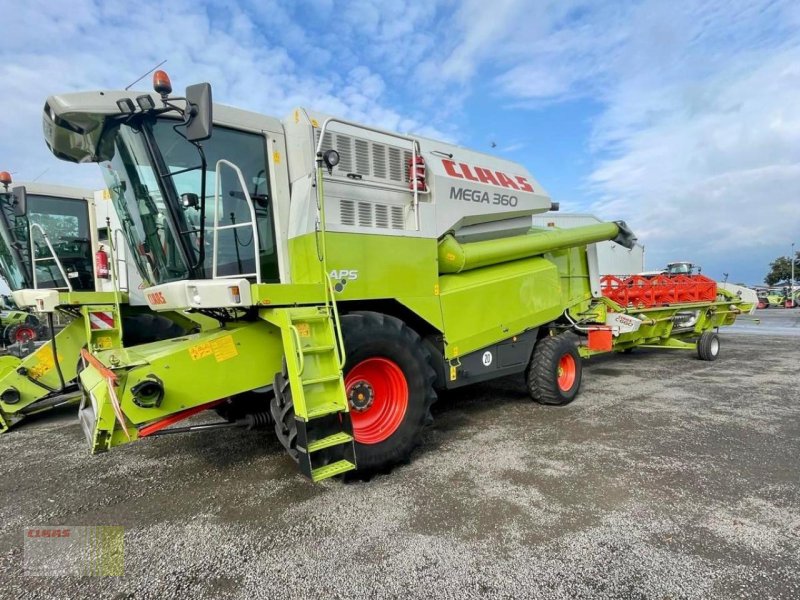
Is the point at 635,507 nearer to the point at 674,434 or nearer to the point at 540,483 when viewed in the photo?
the point at 540,483

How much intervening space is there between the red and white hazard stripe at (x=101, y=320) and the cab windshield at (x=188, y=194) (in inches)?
102

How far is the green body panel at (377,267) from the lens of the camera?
360cm

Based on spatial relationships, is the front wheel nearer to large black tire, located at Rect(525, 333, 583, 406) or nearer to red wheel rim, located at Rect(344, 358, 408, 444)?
red wheel rim, located at Rect(344, 358, 408, 444)

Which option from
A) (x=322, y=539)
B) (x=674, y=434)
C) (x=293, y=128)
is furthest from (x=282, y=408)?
(x=674, y=434)

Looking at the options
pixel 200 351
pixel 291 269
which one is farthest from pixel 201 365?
pixel 291 269

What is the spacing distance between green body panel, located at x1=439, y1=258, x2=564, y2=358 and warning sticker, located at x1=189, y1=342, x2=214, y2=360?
2.12 meters

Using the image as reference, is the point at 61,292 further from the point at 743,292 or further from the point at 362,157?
the point at 743,292

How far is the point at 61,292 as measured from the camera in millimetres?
5602

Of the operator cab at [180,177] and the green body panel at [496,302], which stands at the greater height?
the operator cab at [180,177]

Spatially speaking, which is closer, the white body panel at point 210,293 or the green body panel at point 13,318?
the white body panel at point 210,293

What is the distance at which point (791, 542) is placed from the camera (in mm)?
2562

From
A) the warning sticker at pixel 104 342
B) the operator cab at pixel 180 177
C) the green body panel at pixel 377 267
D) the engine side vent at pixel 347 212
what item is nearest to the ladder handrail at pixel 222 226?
the operator cab at pixel 180 177

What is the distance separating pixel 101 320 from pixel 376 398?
13.6 ft

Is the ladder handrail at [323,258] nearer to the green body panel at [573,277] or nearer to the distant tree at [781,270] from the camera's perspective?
the green body panel at [573,277]
